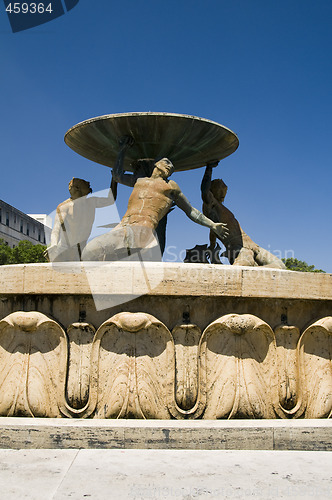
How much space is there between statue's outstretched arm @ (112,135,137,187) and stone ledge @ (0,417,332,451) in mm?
3834

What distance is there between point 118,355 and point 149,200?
2.52 m

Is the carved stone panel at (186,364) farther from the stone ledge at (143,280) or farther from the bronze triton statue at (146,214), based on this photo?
the bronze triton statue at (146,214)

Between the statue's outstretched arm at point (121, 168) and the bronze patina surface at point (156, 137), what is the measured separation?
3.9 inches

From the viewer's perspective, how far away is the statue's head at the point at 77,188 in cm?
670

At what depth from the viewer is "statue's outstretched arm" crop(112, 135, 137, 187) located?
6.80m

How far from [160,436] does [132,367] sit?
624 mm

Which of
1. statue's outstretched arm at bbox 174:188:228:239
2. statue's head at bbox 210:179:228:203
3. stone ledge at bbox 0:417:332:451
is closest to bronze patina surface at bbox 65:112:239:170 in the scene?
statue's head at bbox 210:179:228:203

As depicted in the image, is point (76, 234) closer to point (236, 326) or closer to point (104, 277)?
point (104, 277)

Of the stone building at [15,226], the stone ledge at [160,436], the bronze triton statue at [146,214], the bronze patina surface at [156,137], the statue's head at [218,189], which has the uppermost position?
the stone building at [15,226]

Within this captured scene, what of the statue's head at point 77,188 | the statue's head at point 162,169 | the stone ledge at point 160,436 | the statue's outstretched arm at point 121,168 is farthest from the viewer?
the statue's outstretched arm at point 121,168

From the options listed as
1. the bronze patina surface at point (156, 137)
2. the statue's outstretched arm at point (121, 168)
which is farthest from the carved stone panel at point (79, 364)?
the bronze patina surface at point (156, 137)

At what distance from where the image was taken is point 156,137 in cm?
700

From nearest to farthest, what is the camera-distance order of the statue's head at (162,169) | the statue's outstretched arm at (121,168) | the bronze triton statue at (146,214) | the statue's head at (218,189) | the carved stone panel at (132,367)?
the carved stone panel at (132,367) < the bronze triton statue at (146,214) < the statue's head at (162,169) < the statue's outstretched arm at (121,168) < the statue's head at (218,189)

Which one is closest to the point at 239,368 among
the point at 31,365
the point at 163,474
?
the point at 163,474
